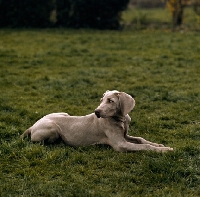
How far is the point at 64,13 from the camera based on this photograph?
69.5 ft

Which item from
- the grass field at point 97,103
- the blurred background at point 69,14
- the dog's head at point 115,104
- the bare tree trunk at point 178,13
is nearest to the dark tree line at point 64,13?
the blurred background at point 69,14

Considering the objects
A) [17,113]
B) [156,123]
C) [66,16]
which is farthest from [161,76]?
[66,16]

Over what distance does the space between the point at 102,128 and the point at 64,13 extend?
15692mm

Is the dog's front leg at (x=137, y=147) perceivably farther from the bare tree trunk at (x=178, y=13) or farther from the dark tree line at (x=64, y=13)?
the bare tree trunk at (x=178, y=13)

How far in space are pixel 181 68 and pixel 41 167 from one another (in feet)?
25.2

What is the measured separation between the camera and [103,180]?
5.33 meters

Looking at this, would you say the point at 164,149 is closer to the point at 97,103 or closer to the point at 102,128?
the point at 102,128

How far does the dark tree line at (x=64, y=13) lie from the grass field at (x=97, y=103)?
2.24 metres

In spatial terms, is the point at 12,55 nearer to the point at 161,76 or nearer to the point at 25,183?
the point at 161,76

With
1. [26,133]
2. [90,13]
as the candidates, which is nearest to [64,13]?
[90,13]

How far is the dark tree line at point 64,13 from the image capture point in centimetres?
2088

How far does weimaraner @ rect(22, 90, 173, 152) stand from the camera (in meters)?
6.11

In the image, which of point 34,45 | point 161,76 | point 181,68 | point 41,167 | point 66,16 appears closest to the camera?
point 41,167

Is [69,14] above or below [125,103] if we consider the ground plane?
above
